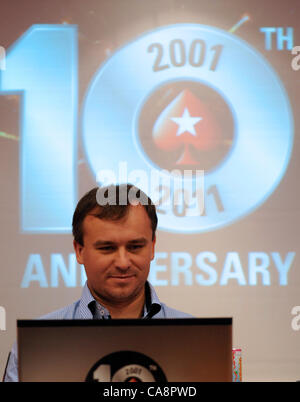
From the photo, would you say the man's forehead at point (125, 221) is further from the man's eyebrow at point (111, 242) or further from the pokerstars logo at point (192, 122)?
the pokerstars logo at point (192, 122)

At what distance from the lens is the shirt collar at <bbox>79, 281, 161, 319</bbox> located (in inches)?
83.4

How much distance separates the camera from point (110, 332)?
128 centimetres

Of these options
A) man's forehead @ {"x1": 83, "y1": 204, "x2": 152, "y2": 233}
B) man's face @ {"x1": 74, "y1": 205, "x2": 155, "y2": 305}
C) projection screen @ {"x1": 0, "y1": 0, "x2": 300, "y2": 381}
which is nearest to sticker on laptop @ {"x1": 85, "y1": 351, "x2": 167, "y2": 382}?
man's face @ {"x1": 74, "y1": 205, "x2": 155, "y2": 305}

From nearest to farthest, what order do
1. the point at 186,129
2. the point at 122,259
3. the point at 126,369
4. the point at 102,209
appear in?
the point at 126,369, the point at 122,259, the point at 102,209, the point at 186,129

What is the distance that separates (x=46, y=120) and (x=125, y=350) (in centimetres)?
252

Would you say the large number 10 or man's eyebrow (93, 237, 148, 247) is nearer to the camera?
man's eyebrow (93, 237, 148, 247)

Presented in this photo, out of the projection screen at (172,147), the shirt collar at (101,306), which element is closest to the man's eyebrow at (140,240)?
the shirt collar at (101,306)

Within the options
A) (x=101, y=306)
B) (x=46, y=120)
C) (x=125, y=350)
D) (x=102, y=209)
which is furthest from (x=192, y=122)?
(x=125, y=350)

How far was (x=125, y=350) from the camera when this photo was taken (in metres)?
1.27

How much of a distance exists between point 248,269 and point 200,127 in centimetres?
89

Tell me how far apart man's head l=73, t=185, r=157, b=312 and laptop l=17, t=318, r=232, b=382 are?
2.55ft

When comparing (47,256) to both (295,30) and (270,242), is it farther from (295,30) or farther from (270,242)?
(295,30)

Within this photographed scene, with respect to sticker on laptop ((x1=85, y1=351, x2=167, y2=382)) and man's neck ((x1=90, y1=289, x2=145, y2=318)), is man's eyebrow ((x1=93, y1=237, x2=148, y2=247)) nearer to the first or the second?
man's neck ((x1=90, y1=289, x2=145, y2=318))

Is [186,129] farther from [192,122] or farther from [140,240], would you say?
[140,240]
